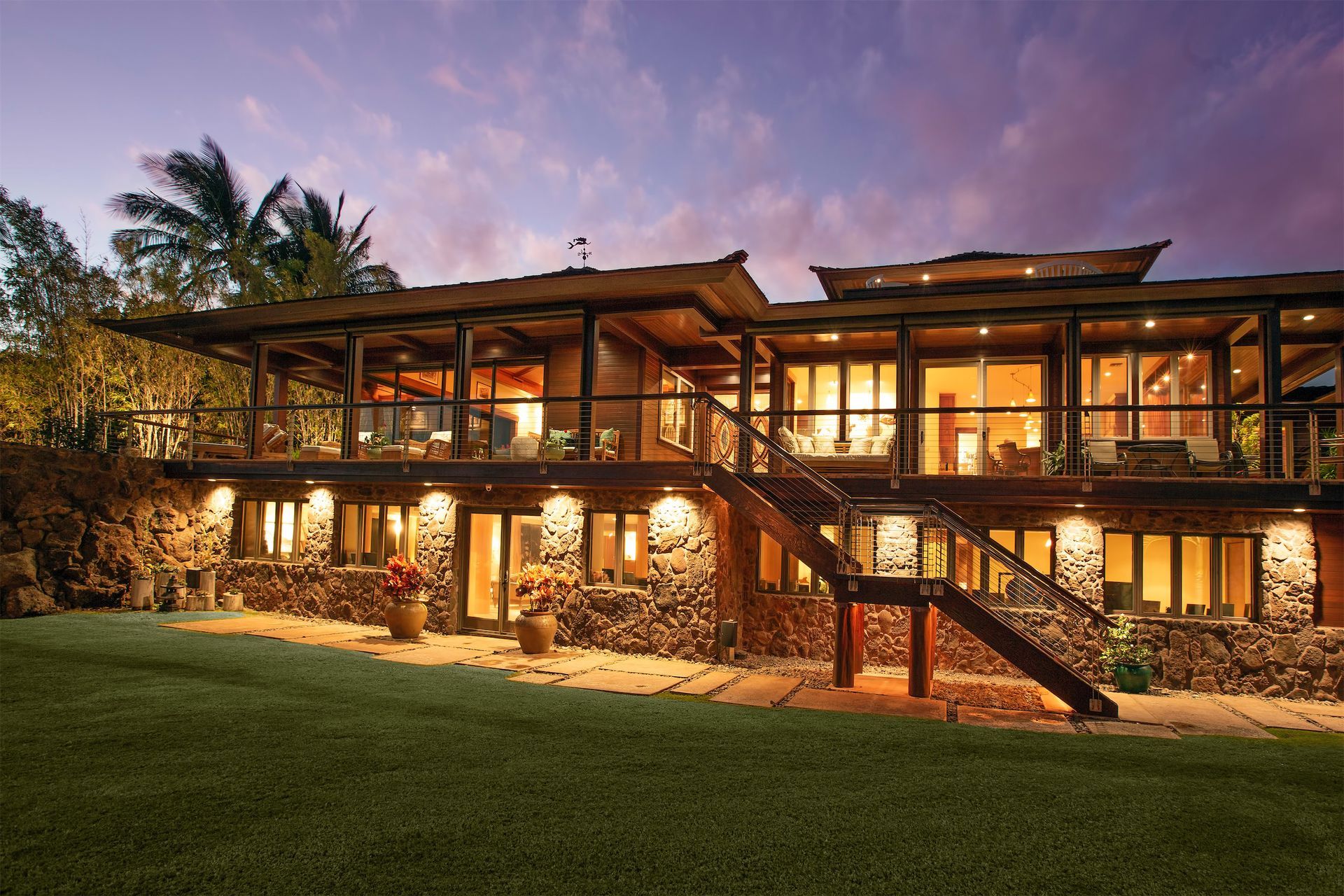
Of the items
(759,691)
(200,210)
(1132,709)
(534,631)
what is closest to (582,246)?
(534,631)

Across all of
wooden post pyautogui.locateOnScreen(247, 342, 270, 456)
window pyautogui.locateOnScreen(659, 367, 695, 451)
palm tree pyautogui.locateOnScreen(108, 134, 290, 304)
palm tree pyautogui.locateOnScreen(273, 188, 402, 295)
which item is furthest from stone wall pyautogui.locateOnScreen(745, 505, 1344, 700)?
palm tree pyautogui.locateOnScreen(108, 134, 290, 304)

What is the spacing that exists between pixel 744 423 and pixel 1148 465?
5518mm

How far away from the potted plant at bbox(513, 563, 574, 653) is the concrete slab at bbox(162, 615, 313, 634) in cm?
435

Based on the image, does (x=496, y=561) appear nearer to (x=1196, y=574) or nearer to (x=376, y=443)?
(x=376, y=443)

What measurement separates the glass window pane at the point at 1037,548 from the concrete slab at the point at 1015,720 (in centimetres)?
313

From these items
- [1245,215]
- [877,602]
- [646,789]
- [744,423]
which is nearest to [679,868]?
[646,789]

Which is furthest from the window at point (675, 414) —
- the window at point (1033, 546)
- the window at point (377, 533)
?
the window at point (1033, 546)

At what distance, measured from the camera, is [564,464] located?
12.2 m

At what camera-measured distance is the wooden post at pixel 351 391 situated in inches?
594

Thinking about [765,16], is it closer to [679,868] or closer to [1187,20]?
[1187,20]

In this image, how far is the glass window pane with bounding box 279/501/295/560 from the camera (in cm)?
1505

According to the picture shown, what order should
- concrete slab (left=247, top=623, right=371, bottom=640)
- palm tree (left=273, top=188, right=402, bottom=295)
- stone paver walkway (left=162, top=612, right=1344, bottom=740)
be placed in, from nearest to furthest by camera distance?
1. stone paver walkway (left=162, top=612, right=1344, bottom=740)
2. concrete slab (left=247, top=623, right=371, bottom=640)
3. palm tree (left=273, top=188, right=402, bottom=295)

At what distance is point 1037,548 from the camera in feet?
37.9

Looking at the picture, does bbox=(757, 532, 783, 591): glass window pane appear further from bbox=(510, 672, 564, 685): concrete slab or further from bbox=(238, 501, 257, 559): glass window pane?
bbox=(238, 501, 257, 559): glass window pane
